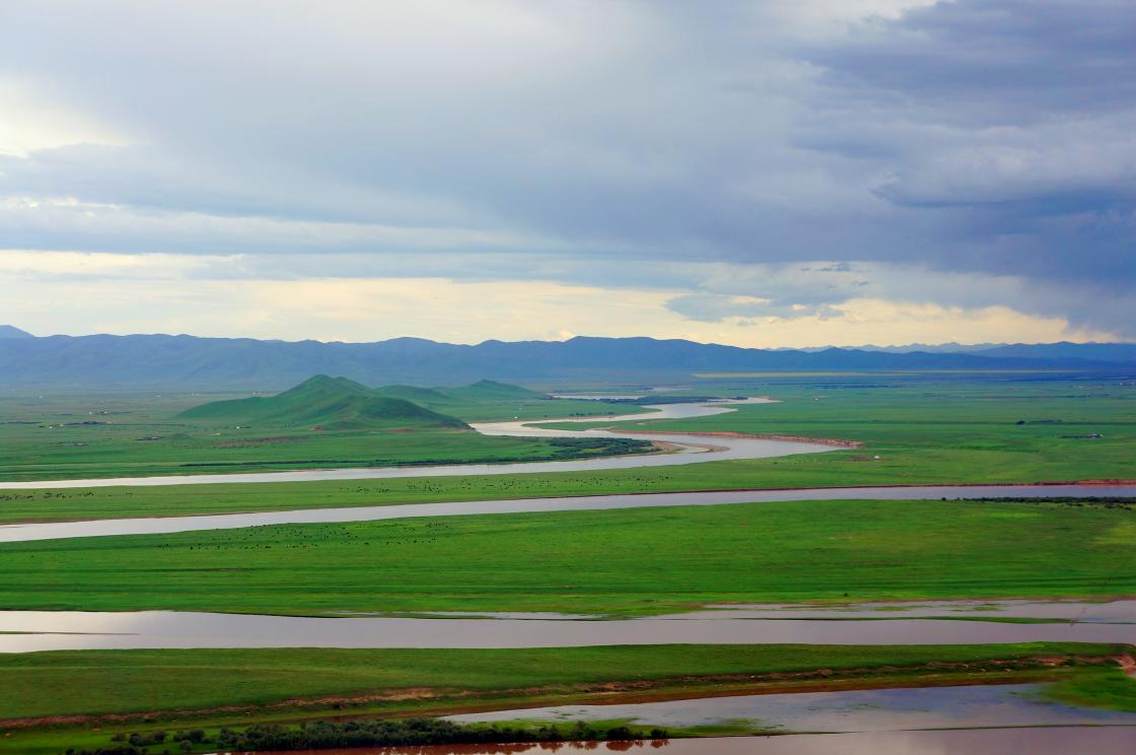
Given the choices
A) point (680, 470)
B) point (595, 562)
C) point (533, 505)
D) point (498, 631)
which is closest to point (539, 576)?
point (595, 562)

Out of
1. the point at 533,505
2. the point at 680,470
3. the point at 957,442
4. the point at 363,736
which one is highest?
the point at 957,442

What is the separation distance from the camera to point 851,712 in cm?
3759

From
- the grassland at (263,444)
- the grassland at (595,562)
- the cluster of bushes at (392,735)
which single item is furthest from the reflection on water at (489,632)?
the grassland at (263,444)

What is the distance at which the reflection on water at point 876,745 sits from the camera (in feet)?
112

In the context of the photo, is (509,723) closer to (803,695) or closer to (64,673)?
(803,695)

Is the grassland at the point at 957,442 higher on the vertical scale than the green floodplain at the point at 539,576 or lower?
higher

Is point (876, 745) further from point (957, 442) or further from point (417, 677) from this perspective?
point (957, 442)

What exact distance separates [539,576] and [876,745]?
26557 millimetres

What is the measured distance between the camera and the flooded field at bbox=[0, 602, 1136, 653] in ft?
149

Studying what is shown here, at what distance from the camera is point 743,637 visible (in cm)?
4622

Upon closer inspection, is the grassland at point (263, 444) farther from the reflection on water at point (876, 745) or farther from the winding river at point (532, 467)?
the reflection on water at point (876, 745)

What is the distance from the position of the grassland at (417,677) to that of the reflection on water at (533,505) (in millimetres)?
34717

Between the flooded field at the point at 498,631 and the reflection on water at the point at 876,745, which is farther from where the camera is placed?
the flooded field at the point at 498,631

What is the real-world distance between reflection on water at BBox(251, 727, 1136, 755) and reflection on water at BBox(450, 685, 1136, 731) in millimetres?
888
